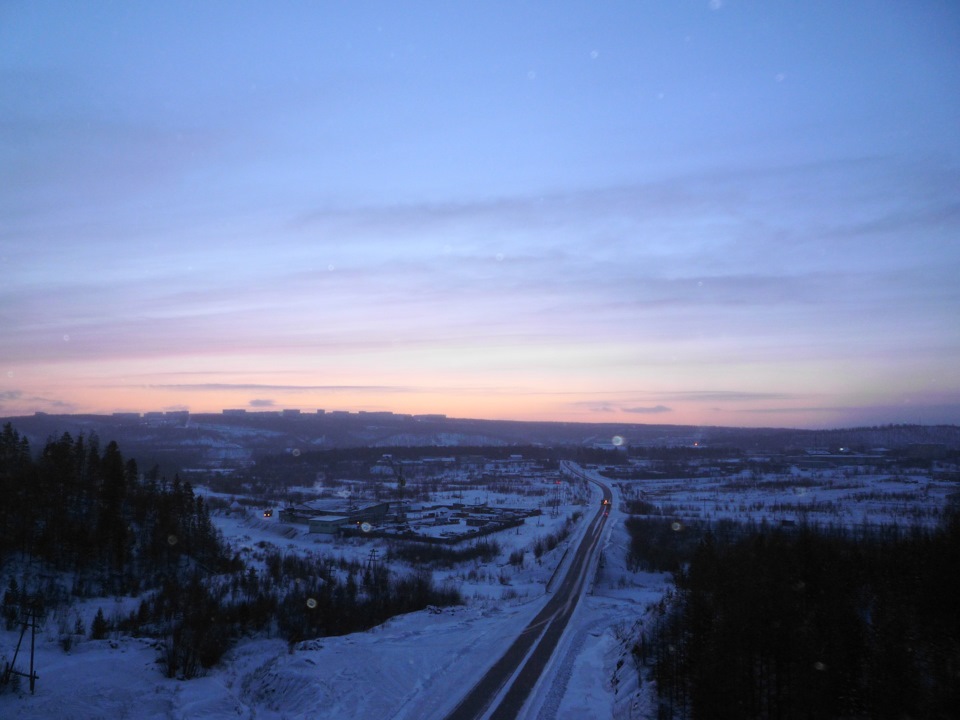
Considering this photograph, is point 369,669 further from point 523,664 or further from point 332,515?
point 332,515

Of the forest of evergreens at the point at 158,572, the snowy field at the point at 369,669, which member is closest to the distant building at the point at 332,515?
the forest of evergreens at the point at 158,572

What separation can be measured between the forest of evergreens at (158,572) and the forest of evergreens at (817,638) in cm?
1320

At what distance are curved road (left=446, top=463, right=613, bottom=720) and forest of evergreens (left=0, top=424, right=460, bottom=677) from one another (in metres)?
5.00

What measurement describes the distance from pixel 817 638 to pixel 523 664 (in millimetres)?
8080

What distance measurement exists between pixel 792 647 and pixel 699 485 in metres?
70.2

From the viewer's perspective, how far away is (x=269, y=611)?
22844mm

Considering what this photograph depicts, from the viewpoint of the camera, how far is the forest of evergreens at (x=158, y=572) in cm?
2117

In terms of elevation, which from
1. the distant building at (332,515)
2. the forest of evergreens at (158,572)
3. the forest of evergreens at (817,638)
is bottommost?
the distant building at (332,515)

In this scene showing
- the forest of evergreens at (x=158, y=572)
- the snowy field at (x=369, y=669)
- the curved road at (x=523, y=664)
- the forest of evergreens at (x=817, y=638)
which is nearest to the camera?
the forest of evergreens at (x=817, y=638)

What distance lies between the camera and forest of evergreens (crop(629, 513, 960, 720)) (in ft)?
28.5

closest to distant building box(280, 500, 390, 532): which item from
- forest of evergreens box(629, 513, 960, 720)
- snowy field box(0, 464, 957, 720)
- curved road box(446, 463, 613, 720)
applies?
snowy field box(0, 464, 957, 720)

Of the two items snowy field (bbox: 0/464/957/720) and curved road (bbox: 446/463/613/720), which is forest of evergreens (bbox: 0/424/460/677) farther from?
curved road (bbox: 446/463/613/720)

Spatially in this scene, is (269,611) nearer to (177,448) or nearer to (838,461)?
(838,461)

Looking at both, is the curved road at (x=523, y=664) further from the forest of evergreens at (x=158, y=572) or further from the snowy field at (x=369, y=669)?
the forest of evergreens at (x=158, y=572)
